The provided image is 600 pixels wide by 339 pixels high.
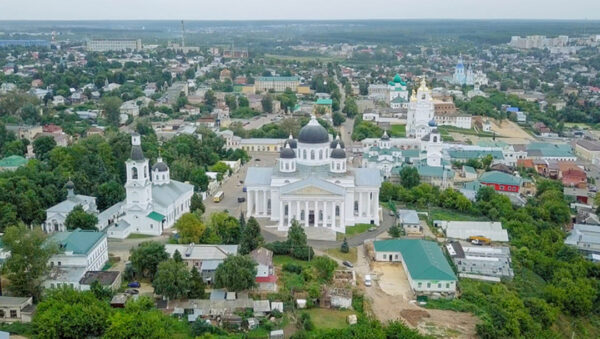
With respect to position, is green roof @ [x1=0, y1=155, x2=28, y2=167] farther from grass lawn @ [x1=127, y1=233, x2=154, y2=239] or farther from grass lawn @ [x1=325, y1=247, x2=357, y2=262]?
grass lawn @ [x1=325, y1=247, x2=357, y2=262]

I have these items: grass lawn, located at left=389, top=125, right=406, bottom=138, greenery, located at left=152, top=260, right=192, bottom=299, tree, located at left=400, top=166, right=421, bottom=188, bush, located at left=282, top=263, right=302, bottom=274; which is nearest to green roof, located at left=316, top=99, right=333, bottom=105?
grass lawn, located at left=389, top=125, right=406, bottom=138

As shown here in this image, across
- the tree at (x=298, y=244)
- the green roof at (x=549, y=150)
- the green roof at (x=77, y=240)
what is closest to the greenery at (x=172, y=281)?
the green roof at (x=77, y=240)

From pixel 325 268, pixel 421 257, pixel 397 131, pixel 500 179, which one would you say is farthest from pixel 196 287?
pixel 397 131

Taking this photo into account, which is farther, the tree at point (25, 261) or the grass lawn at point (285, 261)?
the grass lawn at point (285, 261)

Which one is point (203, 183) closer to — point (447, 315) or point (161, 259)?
point (161, 259)

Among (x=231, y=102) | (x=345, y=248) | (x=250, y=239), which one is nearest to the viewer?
(x=250, y=239)

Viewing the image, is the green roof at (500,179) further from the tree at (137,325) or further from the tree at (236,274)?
the tree at (137,325)

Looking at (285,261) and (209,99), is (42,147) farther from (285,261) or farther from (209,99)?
(209,99)
